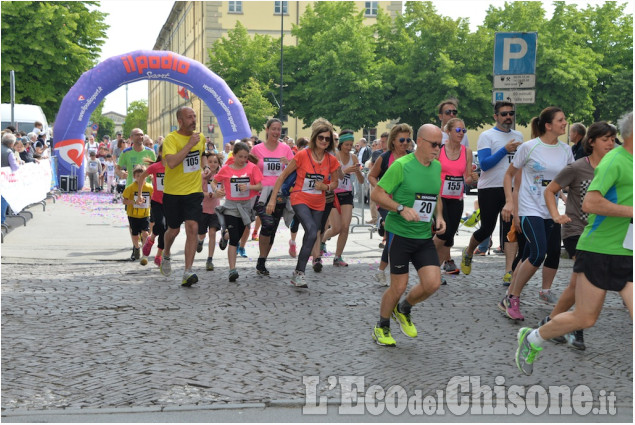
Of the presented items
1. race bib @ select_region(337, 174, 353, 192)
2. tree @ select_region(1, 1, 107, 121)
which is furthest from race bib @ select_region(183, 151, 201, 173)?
tree @ select_region(1, 1, 107, 121)

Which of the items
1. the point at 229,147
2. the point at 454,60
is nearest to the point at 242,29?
the point at 454,60

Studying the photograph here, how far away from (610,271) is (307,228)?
4651 millimetres

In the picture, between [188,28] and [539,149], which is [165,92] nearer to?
[188,28]

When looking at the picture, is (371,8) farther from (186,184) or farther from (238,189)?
(186,184)

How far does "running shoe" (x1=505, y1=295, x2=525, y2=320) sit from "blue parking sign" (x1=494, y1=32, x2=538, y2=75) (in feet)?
16.8

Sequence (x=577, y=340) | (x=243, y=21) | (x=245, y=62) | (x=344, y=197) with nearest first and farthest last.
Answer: (x=577, y=340) → (x=344, y=197) → (x=245, y=62) → (x=243, y=21)

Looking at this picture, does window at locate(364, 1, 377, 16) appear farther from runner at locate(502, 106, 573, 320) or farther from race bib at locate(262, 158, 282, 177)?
runner at locate(502, 106, 573, 320)

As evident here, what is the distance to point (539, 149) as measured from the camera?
304 inches

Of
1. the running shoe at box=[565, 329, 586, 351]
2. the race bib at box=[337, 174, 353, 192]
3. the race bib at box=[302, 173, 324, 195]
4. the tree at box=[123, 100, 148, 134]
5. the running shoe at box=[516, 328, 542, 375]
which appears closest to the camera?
the running shoe at box=[516, 328, 542, 375]

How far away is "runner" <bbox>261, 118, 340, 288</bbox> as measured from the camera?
943 cm

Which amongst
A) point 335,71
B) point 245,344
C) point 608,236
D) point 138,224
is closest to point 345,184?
point 138,224

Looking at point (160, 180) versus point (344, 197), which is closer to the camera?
point (160, 180)

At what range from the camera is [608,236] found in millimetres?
5164

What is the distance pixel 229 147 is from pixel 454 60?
105 feet
